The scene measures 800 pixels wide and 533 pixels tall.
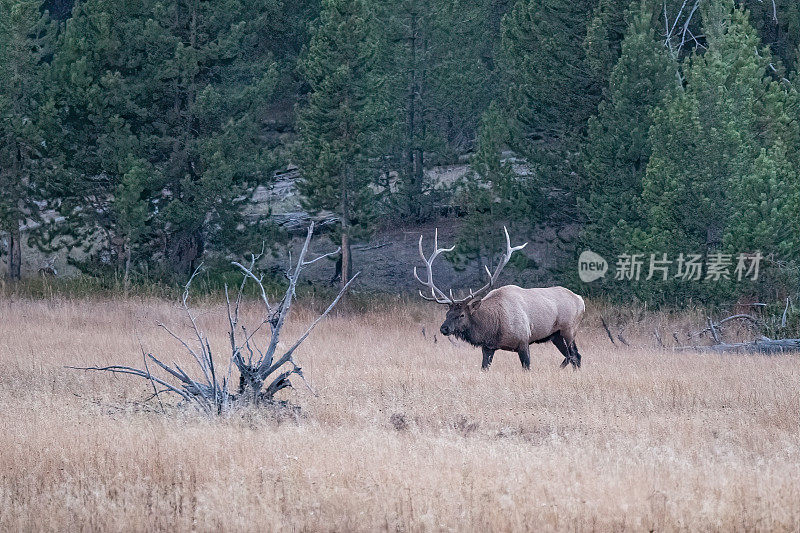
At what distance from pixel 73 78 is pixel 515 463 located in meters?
Answer: 19.0

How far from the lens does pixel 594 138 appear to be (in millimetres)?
22062

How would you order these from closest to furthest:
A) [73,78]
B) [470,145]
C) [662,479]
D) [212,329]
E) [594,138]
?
[662,479] → [212,329] → [594,138] → [73,78] → [470,145]

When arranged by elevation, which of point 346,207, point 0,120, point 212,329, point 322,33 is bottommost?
point 212,329

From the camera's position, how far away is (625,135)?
21672 mm

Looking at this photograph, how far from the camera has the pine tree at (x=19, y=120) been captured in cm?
2417

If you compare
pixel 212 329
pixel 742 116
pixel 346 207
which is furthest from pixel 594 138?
pixel 212 329

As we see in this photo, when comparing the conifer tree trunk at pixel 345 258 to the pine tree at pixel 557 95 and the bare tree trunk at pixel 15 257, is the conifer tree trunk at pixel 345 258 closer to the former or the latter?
the pine tree at pixel 557 95

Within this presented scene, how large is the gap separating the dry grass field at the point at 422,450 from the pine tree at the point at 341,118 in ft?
32.6

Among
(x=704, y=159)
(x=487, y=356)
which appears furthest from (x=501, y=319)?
(x=704, y=159)

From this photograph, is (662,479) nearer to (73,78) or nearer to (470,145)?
(73,78)

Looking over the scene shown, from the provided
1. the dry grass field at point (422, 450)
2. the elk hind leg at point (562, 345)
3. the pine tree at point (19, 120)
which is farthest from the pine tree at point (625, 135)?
the pine tree at point (19, 120)

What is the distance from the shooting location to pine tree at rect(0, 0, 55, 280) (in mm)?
24172

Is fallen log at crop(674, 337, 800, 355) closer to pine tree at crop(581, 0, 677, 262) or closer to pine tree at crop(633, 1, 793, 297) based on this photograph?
pine tree at crop(633, 1, 793, 297)

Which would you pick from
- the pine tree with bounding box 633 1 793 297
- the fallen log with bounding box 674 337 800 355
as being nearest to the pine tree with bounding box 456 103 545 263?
the pine tree with bounding box 633 1 793 297
